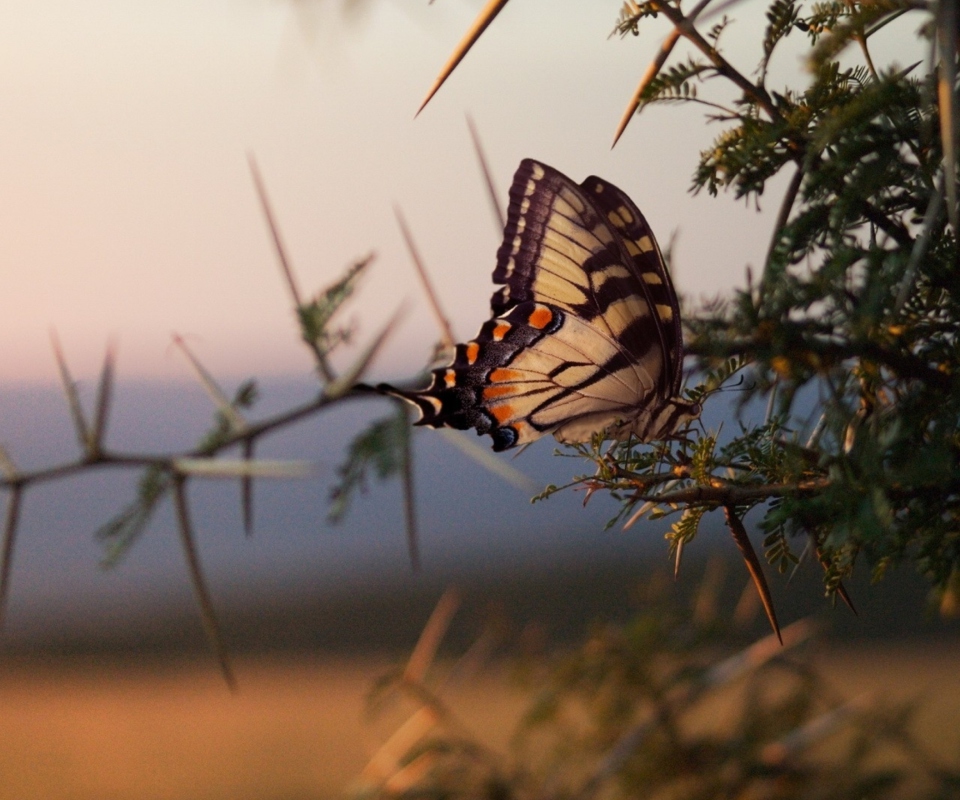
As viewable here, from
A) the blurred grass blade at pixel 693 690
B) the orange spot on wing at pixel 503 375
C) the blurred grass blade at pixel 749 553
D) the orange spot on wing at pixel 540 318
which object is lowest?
the blurred grass blade at pixel 693 690

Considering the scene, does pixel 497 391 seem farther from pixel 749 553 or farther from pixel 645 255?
pixel 749 553

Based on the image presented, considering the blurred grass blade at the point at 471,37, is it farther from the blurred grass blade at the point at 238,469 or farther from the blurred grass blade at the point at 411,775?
the blurred grass blade at the point at 411,775

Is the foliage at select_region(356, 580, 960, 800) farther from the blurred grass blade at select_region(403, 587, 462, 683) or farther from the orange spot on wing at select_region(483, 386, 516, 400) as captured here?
the orange spot on wing at select_region(483, 386, 516, 400)

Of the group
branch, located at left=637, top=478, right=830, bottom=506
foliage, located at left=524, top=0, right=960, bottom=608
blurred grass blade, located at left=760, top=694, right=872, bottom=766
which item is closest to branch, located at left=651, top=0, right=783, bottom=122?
foliage, located at left=524, top=0, right=960, bottom=608

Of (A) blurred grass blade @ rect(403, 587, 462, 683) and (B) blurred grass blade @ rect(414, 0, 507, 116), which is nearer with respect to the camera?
(B) blurred grass blade @ rect(414, 0, 507, 116)

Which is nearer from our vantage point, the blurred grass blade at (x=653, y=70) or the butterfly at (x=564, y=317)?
the blurred grass blade at (x=653, y=70)

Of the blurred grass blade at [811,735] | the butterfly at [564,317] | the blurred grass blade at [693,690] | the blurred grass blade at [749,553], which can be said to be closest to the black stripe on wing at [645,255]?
the butterfly at [564,317]
